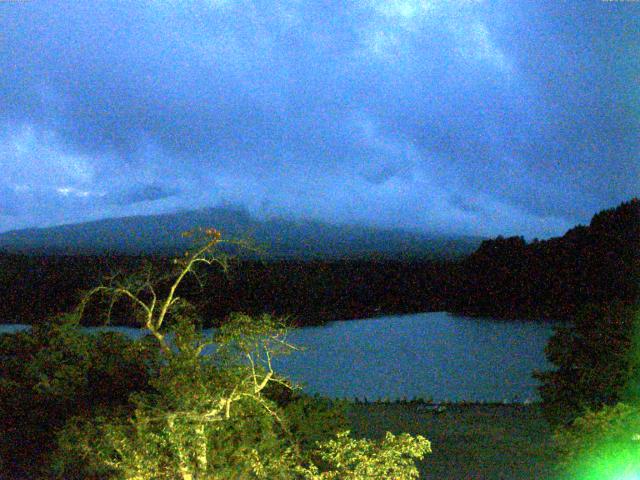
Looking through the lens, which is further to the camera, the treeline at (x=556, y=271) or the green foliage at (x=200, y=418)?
the treeline at (x=556, y=271)

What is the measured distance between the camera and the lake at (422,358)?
20.0 m

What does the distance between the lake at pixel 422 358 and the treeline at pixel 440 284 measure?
6.54 ft

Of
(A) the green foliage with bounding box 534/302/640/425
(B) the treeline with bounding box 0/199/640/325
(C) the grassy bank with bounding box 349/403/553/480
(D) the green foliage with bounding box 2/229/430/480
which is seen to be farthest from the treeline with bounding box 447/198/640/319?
→ (D) the green foliage with bounding box 2/229/430/480

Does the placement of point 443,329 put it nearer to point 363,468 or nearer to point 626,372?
point 626,372

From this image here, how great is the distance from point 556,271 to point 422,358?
1151 cm

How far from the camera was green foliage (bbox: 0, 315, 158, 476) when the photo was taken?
31.2ft

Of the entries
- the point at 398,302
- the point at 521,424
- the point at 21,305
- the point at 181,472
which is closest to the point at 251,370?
the point at 181,472

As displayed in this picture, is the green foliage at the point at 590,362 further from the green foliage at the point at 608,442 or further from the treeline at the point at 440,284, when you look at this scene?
the treeline at the point at 440,284

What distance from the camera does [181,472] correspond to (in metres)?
7.21

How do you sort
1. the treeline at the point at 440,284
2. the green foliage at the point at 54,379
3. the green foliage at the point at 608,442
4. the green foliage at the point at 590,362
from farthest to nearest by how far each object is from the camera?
the treeline at the point at 440,284, the green foliage at the point at 54,379, the green foliage at the point at 590,362, the green foliage at the point at 608,442

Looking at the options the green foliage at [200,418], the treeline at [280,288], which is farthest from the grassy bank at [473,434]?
the treeline at [280,288]

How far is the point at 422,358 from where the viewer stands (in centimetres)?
2491

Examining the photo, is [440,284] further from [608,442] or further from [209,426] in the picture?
[209,426]

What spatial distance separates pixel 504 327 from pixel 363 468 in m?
25.1
